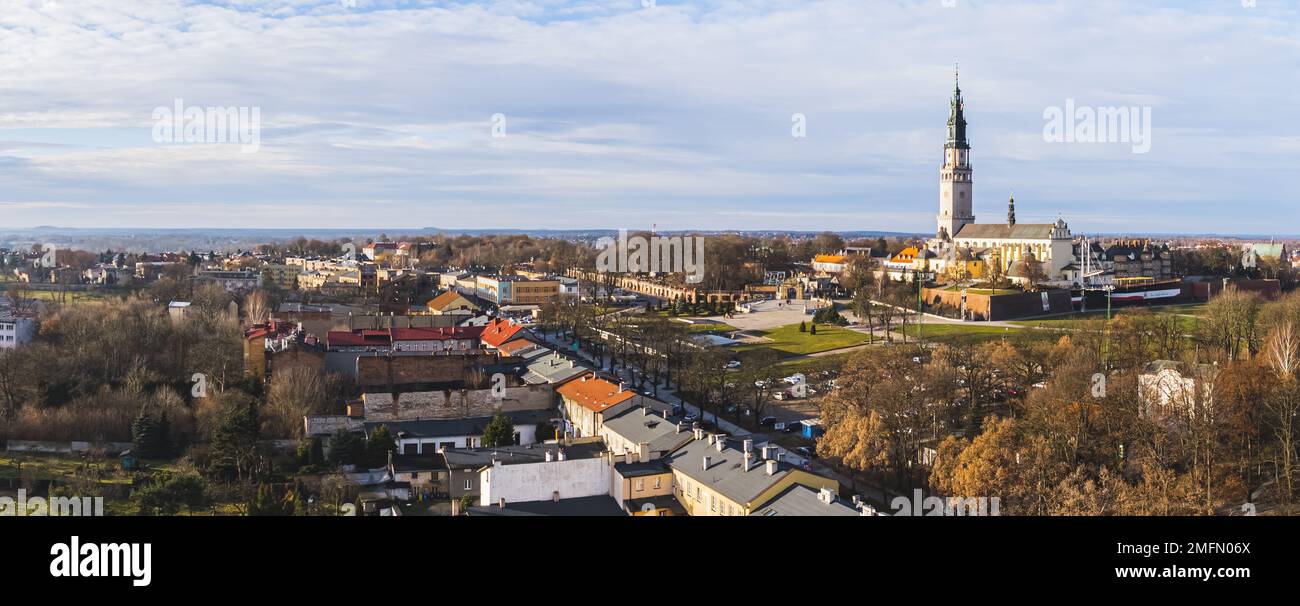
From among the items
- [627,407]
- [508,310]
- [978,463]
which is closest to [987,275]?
[508,310]

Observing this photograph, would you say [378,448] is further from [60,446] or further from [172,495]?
[60,446]

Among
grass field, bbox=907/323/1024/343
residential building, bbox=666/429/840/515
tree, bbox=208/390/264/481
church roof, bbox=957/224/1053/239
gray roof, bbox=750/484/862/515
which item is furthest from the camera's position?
Result: church roof, bbox=957/224/1053/239

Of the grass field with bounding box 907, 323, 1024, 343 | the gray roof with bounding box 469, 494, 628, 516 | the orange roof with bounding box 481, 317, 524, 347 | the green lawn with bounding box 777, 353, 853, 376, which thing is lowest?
the gray roof with bounding box 469, 494, 628, 516

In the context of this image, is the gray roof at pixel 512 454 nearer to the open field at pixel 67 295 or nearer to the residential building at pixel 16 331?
the residential building at pixel 16 331

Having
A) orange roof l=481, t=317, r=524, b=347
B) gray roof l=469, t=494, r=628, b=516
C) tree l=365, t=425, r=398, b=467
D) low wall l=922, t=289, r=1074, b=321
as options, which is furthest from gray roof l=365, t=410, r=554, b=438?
low wall l=922, t=289, r=1074, b=321

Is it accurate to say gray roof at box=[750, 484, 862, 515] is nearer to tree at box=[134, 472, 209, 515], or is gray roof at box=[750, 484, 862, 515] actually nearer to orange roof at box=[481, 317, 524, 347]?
tree at box=[134, 472, 209, 515]

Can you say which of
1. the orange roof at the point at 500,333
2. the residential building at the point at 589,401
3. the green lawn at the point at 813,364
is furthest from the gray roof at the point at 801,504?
the orange roof at the point at 500,333
